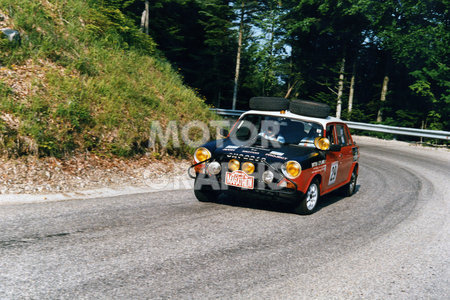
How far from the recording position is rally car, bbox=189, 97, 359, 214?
21.3ft

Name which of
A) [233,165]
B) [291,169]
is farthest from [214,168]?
[291,169]

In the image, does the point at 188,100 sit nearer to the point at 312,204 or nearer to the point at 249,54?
the point at 312,204

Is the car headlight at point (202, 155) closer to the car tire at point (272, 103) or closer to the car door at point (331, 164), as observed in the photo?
the car tire at point (272, 103)

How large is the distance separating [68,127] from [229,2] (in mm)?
33891

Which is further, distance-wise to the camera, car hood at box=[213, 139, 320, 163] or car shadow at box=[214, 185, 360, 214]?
car shadow at box=[214, 185, 360, 214]

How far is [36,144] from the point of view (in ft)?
26.3

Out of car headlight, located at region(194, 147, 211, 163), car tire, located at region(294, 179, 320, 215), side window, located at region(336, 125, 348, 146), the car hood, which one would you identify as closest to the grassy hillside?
car headlight, located at region(194, 147, 211, 163)

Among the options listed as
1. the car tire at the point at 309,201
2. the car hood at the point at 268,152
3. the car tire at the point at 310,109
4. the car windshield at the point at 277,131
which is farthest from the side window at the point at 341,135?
the car tire at the point at 309,201

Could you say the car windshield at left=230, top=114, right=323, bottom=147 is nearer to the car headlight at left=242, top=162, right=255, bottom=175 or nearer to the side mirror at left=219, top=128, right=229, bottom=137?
the side mirror at left=219, top=128, right=229, bottom=137

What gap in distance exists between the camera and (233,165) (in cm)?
661

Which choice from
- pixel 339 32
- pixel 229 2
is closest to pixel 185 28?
pixel 229 2

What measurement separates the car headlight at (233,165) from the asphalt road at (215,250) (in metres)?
0.76

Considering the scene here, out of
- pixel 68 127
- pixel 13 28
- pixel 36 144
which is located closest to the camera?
pixel 36 144

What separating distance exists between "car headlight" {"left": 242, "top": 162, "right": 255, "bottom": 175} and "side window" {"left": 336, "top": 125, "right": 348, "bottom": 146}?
2727 mm
